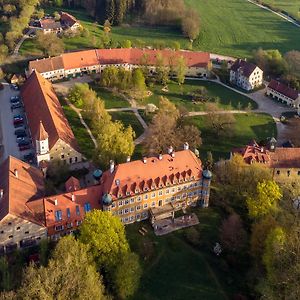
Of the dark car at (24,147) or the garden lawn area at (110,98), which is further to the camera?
the garden lawn area at (110,98)

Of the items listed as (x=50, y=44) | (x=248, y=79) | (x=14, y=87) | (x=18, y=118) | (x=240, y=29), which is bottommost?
(x=18, y=118)

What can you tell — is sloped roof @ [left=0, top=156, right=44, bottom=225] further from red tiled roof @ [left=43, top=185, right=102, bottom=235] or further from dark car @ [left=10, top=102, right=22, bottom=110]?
dark car @ [left=10, top=102, right=22, bottom=110]

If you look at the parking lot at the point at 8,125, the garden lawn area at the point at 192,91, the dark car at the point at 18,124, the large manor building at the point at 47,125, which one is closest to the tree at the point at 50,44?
the parking lot at the point at 8,125

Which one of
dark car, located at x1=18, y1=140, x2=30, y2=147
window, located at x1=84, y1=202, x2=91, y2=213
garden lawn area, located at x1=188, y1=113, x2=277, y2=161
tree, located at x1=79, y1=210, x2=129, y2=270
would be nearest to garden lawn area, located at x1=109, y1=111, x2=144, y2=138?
garden lawn area, located at x1=188, y1=113, x2=277, y2=161

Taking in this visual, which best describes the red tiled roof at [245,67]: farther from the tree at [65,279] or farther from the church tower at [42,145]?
the tree at [65,279]

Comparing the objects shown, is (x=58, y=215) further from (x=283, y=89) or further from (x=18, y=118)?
(x=283, y=89)

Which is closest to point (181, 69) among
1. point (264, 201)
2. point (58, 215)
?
point (264, 201)

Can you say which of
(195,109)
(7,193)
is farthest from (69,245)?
(195,109)
